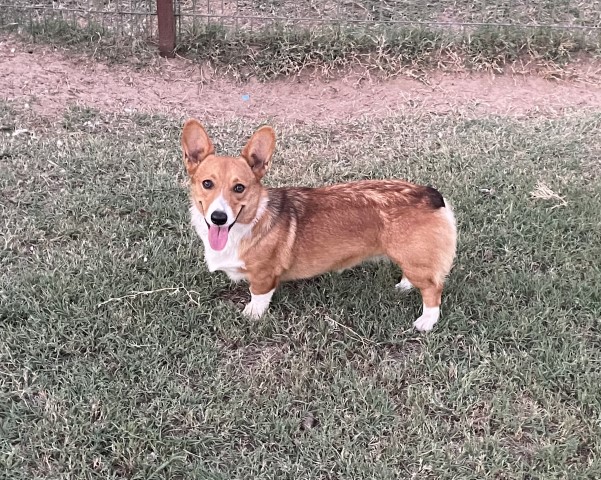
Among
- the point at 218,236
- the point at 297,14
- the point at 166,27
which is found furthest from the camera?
the point at 297,14

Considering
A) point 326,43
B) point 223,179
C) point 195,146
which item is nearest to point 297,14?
point 326,43

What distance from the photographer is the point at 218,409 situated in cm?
274

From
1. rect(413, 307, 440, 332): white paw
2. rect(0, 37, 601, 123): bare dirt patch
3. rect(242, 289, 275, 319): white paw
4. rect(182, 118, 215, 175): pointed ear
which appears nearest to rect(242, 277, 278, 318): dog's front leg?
rect(242, 289, 275, 319): white paw

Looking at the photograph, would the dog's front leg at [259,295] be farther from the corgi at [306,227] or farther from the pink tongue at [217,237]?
the pink tongue at [217,237]

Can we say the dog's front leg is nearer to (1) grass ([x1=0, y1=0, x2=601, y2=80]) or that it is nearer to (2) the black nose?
(2) the black nose

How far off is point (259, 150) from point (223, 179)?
284mm

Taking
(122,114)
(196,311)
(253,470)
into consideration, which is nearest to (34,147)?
(122,114)

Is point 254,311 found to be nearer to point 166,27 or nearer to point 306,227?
point 306,227

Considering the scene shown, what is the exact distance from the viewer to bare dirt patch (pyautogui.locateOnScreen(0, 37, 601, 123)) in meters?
5.54

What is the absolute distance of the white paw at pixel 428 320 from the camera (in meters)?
3.24

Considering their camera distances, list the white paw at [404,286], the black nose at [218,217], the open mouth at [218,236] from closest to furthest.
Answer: the black nose at [218,217] < the open mouth at [218,236] < the white paw at [404,286]

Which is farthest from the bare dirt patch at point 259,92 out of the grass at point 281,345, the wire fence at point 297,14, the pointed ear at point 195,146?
the pointed ear at point 195,146

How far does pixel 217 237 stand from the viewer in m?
2.94

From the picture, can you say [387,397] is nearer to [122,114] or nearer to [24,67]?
[122,114]
